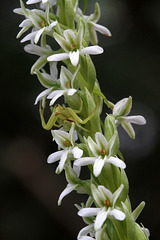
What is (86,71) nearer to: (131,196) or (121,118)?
(121,118)

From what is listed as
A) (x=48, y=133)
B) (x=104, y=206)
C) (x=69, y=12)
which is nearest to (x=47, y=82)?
(x=69, y=12)

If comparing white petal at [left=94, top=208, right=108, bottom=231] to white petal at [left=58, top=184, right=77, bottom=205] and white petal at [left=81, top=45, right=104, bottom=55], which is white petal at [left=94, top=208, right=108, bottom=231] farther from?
white petal at [left=81, top=45, right=104, bottom=55]

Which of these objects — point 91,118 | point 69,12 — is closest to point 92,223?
point 91,118

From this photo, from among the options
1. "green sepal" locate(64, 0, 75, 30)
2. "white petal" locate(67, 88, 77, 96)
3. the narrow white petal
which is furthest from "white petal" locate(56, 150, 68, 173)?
"green sepal" locate(64, 0, 75, 30)

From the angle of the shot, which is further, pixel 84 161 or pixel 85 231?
pixel 85 231

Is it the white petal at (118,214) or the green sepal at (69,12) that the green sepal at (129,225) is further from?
the green sepal at (69,12)

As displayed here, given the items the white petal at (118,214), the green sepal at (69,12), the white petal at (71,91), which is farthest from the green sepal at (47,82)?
the white petal at (118,214)

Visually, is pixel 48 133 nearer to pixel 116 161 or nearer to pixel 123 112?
pixel 123 112
